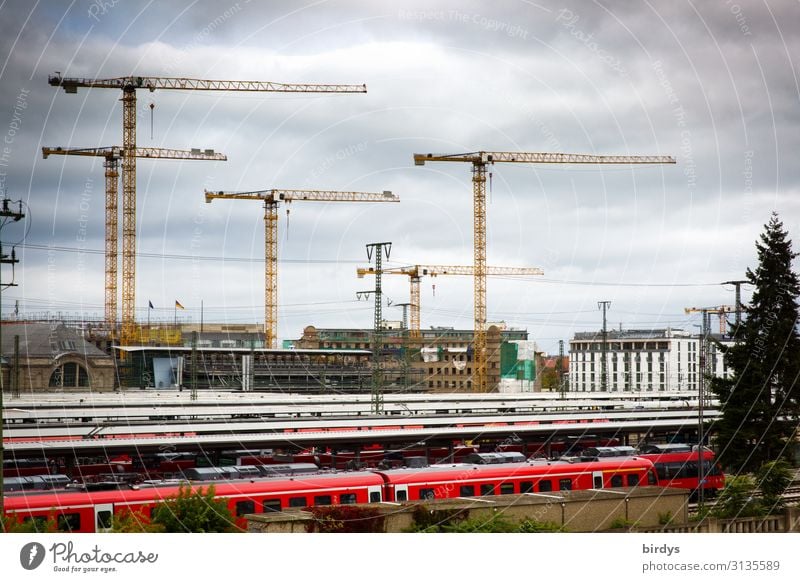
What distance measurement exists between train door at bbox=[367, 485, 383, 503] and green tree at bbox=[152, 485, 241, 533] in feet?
11.3

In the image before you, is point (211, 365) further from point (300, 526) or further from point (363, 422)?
point (300, 526)

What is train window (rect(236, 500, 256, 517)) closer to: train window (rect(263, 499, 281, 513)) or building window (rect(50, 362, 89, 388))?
train window (rect(263, 499, 281, 513))

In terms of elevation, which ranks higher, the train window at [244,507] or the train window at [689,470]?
the train window at [244,507]

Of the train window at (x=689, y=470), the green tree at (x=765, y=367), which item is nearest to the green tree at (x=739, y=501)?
the green tree at (x=765, y=367)

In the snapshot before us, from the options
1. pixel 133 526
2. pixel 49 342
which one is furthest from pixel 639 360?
pixel 133 526

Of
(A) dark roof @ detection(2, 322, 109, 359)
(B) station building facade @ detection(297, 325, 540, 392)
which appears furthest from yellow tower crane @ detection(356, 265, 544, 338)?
(A) dark roof @ detection(2, 322, 109, 359)

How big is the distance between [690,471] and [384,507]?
31.4ft

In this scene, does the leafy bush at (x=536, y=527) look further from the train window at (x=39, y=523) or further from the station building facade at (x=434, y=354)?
the station building facade at (x=434, y=354)

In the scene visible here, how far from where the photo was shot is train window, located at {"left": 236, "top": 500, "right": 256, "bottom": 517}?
12039 mm

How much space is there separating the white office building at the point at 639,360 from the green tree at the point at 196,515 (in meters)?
52.8

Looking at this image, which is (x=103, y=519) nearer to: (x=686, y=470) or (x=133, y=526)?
(x=133, y=526)

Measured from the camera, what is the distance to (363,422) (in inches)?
803

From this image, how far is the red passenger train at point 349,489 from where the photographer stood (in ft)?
36.5

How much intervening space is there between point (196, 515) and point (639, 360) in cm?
5670
